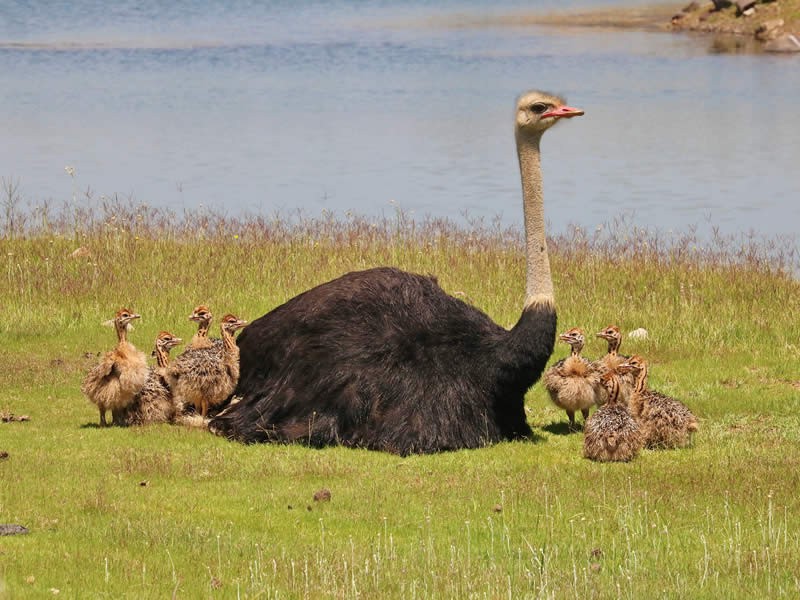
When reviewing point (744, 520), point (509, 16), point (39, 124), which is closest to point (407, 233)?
point (744, 520)

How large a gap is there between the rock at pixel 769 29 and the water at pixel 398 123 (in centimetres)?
261

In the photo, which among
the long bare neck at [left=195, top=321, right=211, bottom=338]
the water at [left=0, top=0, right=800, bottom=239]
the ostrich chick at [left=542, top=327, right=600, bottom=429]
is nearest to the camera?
the ostrich chick at [left=542, top=327, right=600, bottom=429]

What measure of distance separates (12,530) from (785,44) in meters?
60.4

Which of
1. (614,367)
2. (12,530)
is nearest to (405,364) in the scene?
(614,367)

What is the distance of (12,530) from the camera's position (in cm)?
950

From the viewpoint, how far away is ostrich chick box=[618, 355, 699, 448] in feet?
40.1

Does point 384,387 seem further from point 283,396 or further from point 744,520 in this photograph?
point 744,520

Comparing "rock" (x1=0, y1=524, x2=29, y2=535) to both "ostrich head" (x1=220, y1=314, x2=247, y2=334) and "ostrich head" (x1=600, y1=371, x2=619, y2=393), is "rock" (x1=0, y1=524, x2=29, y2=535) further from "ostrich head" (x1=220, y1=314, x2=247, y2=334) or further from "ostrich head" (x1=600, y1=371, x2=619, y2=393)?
"ostrich head" (x1=600, y1=371, x2=619, y2=393)

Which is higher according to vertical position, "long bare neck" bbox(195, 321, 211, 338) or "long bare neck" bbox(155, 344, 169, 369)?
"long bare neck" bbox(195, 321, 211, 338)

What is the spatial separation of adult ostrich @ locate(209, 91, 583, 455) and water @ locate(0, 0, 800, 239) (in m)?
13.2

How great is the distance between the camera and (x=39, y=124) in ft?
142

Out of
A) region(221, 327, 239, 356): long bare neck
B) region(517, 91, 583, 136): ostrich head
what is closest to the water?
region(221, 327, 239, 356): long bare neck

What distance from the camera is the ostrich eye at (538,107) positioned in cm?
1278

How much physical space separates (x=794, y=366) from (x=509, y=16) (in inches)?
2965
